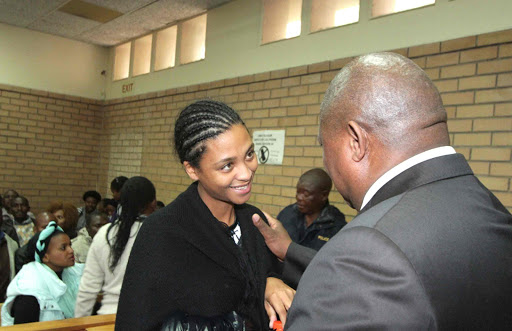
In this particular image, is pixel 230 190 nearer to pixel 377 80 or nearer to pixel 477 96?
pixel 377 80

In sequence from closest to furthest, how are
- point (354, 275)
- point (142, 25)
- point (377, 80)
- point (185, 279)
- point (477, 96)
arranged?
point (354, 275) < point (377, 80) < point (185, 279) < point (477, 96) < point (142, 25)

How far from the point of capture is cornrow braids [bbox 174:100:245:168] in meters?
1.84

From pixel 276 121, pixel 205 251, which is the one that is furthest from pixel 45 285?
pixel 276 121

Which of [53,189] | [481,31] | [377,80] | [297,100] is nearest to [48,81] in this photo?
[53,189]

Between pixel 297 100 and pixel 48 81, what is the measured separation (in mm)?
5926

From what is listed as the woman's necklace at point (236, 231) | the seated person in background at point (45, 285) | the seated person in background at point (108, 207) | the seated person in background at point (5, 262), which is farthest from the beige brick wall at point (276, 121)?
the seated person in background at point (5, 262)

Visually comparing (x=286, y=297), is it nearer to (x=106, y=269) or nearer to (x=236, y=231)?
(x=236, y=231)

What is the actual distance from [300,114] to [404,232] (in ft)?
15.5

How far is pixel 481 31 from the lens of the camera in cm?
386

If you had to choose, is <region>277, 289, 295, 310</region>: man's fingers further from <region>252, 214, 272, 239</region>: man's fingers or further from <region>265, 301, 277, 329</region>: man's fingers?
<region>252, 214, 272, 239</region>: man's fingers

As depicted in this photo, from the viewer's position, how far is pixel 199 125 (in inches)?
73.0

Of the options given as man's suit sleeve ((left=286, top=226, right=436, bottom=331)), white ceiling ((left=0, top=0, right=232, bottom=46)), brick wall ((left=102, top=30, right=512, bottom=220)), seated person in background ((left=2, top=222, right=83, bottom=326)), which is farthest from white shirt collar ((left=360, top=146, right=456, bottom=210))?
white ceiling ((left=0, top=0, right=232, bottom=46))

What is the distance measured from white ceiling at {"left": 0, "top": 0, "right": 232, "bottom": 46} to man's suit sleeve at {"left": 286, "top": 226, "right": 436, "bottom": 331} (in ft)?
21.2

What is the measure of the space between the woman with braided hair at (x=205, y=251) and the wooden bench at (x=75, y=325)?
0.99 meters
